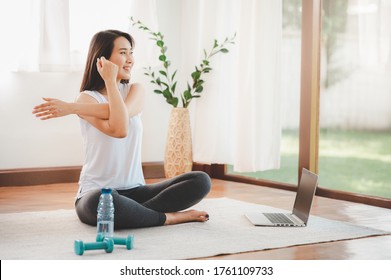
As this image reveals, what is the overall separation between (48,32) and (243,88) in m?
1.37

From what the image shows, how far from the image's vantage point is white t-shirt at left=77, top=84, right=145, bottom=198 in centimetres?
292

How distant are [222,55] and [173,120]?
0.59 m

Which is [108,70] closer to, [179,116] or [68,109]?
[68,109]

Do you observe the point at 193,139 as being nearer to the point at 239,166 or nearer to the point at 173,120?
the point at 173,120

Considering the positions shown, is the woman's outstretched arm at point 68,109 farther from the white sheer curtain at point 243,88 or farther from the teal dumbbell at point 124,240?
the white sheer curtain at point 243,88

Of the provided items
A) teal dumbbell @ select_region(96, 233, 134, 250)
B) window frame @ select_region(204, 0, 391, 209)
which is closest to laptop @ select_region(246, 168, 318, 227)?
teal dumbbell @ select_region(96, 233, 134, 250)

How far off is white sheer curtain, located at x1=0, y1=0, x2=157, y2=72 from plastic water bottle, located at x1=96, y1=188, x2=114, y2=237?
217 cm

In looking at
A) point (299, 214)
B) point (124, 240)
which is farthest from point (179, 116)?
point (124, 240)

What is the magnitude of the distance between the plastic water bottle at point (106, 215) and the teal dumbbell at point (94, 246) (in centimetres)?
19

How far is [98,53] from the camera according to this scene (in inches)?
117

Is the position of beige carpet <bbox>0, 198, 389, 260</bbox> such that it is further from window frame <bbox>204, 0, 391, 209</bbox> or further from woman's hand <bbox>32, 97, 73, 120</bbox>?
window frame <bbox>204, 0, 391, 209</bbox>

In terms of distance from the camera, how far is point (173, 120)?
16.3ft

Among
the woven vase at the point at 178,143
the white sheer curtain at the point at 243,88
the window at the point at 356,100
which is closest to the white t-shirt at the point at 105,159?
the window at the point at 356,100

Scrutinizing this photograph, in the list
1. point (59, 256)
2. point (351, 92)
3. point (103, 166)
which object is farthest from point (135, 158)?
point (351, 92)
